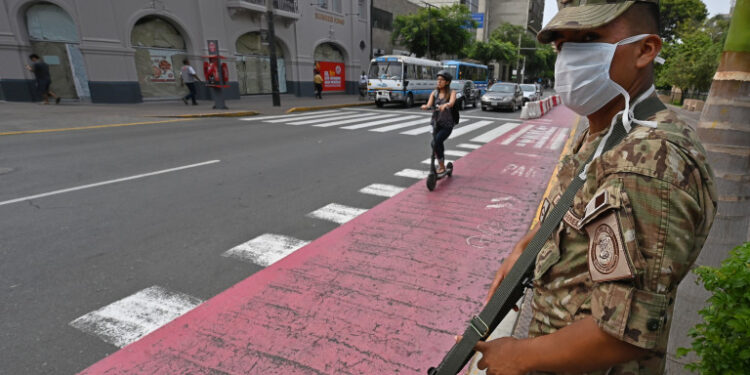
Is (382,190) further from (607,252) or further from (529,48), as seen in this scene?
(529,48)

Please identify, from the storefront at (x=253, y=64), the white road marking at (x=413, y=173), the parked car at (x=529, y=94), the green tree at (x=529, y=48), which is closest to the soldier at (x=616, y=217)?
the white road marking at (x=413, y=173)

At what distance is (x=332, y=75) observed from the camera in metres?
29.8

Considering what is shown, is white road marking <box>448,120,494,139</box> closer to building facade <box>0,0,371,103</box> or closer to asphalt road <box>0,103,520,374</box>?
asphalt road <box>0,103,520,374</box>

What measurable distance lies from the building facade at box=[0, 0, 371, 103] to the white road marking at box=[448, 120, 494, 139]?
33.7ft

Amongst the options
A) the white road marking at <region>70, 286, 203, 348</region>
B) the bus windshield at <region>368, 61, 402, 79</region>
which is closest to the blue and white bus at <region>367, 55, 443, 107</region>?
the bus windshield at <region>368, 61, 402, 79</region>

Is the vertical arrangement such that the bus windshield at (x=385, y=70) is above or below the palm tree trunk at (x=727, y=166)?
above

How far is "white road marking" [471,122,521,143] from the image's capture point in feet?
36.6

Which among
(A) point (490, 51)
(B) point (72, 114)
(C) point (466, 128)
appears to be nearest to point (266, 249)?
(C) point (466, 128)

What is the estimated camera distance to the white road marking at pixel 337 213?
16.4 ft

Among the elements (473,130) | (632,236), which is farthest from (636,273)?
(473,130)

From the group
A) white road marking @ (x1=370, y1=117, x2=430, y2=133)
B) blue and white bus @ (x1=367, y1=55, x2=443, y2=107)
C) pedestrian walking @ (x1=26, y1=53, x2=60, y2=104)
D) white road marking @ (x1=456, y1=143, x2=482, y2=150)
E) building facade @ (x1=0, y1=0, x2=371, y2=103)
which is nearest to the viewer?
white road marking @ (x1=456, y1=143, x2=482, y2=150)

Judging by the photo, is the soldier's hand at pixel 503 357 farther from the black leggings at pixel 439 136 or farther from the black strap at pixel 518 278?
the black leggings at pixel 439 136

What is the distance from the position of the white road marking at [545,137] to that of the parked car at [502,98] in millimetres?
6125

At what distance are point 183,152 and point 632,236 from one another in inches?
349
